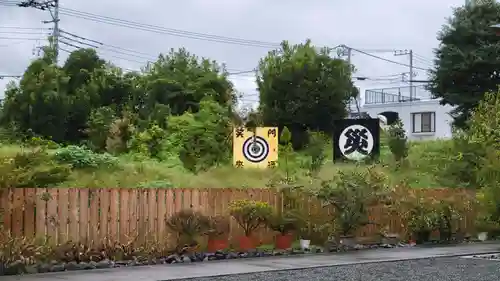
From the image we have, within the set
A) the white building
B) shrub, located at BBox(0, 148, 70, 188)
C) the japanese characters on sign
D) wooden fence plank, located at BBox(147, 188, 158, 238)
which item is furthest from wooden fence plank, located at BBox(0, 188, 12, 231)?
the white building

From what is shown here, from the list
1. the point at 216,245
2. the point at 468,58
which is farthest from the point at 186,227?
the point at 468,58

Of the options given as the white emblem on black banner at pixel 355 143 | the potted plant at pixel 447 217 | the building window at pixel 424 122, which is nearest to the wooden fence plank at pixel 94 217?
the potted plant at pixel 447 217

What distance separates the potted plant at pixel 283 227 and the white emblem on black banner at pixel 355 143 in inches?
302

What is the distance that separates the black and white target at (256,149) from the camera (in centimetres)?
2595

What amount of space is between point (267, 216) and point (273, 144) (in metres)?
7.89

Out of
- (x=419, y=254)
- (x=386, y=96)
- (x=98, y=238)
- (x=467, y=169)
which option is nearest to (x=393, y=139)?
(x=467, y=169)

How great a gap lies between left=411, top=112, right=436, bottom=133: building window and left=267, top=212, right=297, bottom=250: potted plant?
45055 mm

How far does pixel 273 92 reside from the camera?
39.5m

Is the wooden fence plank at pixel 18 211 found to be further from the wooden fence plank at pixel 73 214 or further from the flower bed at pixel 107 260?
the wooden fence plank at pixel 73 214

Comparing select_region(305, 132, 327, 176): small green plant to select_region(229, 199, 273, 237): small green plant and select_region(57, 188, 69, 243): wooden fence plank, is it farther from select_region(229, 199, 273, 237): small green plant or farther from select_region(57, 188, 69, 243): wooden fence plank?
select_region(57, 188, 69, 243): wooden fence plank

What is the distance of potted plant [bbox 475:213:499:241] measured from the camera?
22828 millimetres

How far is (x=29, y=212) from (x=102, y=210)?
1.66 m

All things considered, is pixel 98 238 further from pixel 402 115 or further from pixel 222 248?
pixel 402 115

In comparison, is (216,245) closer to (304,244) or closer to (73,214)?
(304,244)
